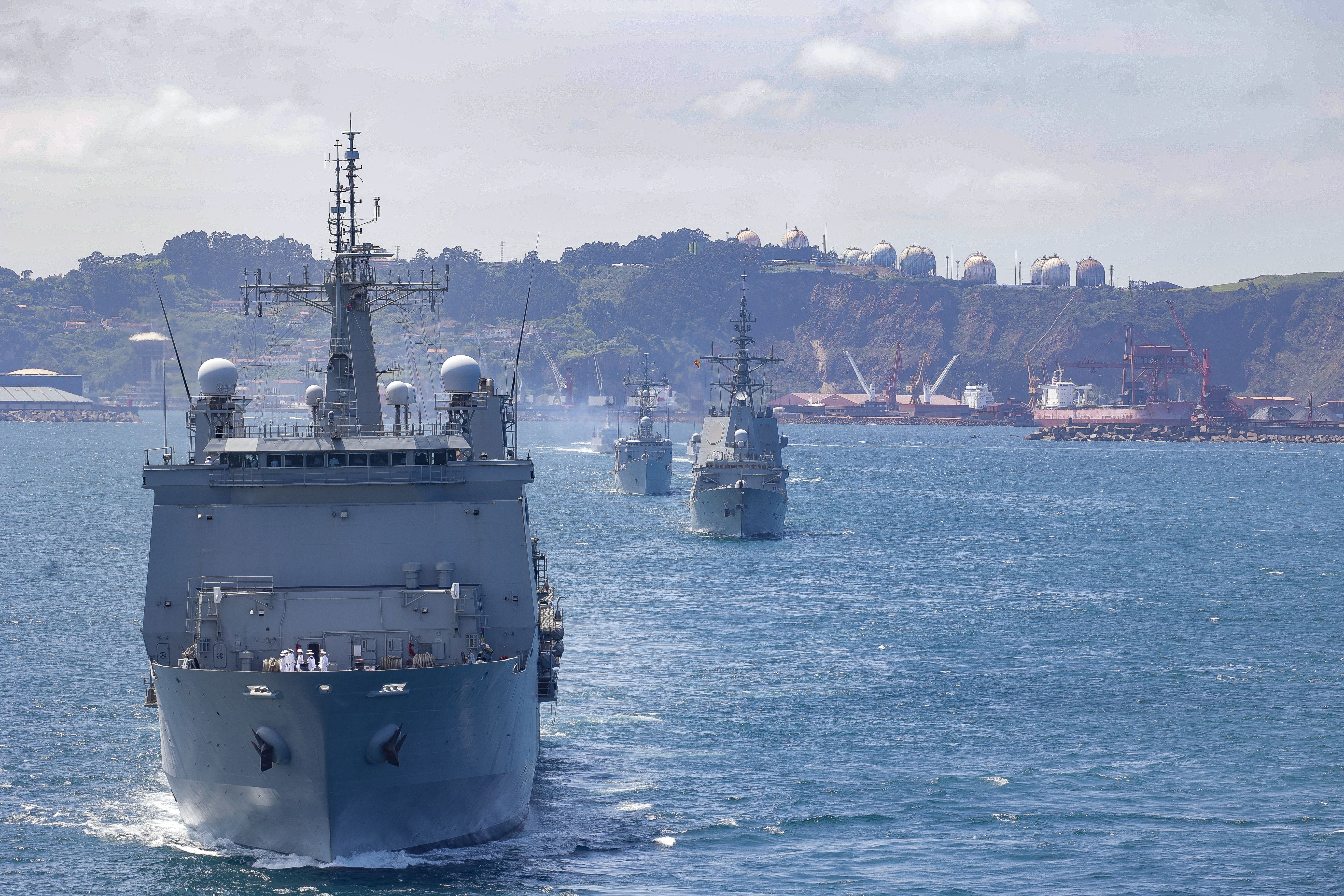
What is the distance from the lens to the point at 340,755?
20.3 metres

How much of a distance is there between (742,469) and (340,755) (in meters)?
50.5

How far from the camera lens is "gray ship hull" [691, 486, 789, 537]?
68938mm

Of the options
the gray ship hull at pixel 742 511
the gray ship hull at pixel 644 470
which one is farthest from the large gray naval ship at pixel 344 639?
the gray ship hull at pixel 644 470

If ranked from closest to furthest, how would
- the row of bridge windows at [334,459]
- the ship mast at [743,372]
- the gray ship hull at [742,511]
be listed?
the row of bridge windows at [334,459]
the gray ship hull at [742,511]
the ship mast at [743,372]

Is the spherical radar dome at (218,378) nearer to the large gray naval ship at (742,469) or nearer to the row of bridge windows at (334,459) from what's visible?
the row of bridge windows at (334,459)

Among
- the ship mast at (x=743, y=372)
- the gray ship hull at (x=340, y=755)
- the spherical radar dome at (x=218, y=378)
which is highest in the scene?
the ship mast at (x=743, y=372)

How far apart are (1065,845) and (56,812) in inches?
683

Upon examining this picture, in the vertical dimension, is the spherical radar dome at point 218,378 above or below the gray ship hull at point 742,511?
above

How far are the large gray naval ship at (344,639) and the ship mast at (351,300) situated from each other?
1807 millimetres

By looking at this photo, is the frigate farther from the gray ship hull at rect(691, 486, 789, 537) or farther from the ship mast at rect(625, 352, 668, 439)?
the gray ship hull at rect(691, 486, 789, 537)

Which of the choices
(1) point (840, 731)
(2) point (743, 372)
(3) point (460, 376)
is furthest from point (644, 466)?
(3) point (460, 376)

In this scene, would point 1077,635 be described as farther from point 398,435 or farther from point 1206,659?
point 398,435

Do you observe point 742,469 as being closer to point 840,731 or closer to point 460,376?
point 840,731

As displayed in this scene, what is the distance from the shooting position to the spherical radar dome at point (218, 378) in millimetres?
27359
